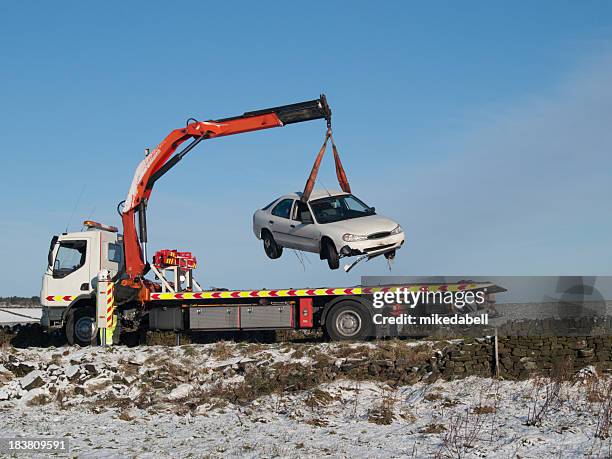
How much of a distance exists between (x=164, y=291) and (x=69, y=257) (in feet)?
9.03

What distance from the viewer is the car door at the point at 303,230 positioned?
1650 centimetres

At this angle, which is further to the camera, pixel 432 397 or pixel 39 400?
pixel 39 400

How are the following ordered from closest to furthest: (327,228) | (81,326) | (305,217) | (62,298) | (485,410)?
(485,410) → (327,228) → (305,217) → (81,326) → (62,298)

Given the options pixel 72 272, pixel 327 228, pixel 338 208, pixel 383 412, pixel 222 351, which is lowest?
pixel 383 412

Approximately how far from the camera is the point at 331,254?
16.1 meters

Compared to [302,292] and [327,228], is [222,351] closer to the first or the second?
[302,292]

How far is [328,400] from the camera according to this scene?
511 inches

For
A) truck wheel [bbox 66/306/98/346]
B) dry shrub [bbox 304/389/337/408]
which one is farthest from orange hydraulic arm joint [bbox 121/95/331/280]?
dry shrub [bbox 304/389/337/408]

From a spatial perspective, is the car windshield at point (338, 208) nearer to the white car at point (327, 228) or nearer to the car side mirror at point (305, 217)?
the white car at point (327, 228)

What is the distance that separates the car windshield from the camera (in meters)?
16.6

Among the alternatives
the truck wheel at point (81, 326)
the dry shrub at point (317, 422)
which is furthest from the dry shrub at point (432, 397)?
the truck wheel at point (81, 326)

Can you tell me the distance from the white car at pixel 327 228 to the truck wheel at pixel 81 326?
473 centimetres

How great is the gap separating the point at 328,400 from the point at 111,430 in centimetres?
367

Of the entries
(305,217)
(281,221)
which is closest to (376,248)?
(305,217)
